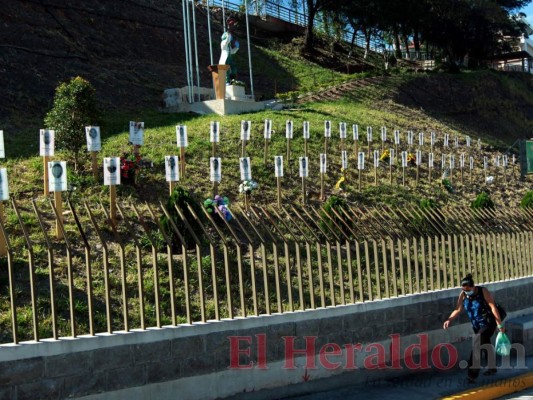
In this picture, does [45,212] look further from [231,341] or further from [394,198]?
[394,198]

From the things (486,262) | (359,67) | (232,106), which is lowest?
(486,262)

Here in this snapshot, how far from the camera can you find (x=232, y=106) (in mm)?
23406

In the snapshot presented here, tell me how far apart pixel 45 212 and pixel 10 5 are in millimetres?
21849

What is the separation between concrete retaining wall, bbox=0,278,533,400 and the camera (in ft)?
19.8

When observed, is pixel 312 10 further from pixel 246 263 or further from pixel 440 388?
pixel 440 388

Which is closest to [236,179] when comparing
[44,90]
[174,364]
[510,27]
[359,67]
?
[174,364]

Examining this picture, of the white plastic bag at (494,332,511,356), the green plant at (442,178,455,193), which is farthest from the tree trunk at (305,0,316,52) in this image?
the white plastic bag at (494,332,511,356)

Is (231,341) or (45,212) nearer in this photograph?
(231,341)

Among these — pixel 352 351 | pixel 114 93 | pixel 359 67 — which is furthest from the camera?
pixel 359 67

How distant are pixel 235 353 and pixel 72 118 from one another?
8.21 m

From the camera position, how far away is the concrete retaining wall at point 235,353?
6023 millimetres

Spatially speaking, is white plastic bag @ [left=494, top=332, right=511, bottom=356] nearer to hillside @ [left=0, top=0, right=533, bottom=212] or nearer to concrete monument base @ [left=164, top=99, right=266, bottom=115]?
hillside @ [left=0, top=0, right=533, bottom=212]

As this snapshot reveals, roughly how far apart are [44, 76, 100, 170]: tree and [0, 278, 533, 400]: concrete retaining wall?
768cm

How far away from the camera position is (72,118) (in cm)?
1388
